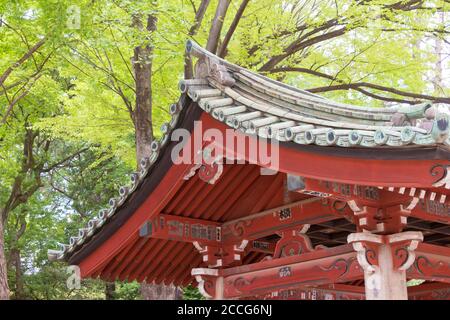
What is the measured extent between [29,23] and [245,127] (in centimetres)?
735

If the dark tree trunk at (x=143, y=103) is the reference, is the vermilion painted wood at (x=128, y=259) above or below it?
below

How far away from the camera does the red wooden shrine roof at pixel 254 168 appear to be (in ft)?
15.1

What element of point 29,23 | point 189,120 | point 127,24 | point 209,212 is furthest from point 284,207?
point 29,23

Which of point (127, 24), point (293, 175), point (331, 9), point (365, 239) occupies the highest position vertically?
point (331, 9)

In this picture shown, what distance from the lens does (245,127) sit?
5.35 meters

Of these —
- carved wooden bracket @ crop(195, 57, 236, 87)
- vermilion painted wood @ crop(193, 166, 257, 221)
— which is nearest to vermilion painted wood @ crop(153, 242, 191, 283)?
vermilion painted wood @ crop(193, 166, 257, 221)

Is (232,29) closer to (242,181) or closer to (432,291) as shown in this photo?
(242,181)

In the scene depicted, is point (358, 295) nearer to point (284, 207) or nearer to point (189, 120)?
point (284, 207)

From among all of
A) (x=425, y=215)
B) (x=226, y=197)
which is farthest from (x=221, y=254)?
(x=425, y=215)

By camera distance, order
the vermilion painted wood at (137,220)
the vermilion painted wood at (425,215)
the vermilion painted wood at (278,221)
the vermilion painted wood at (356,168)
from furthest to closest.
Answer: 1. the vermilion painted wood at (137,220)
2. the vermilion painted wood at (278,221)
3. the vermilion painted wood at (425,215)
4. the vermilion painted wood at (356,168)

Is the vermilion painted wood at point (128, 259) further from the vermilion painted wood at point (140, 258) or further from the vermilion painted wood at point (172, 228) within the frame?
the vermilion painted wood at point (172, 228)

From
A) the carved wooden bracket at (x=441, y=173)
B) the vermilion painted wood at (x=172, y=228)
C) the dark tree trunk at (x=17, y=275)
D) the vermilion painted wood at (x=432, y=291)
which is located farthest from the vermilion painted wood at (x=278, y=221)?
the dark tree trunk at (x=17, y=275)

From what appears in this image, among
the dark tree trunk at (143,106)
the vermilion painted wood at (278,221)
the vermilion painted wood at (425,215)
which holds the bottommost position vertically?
the vermilion painted wood at (425,215)

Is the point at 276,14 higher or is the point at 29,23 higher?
the point at 276,14
